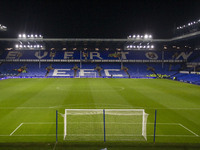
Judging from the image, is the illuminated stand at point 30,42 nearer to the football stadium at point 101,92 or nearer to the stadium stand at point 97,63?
the football stadium at point 101,92

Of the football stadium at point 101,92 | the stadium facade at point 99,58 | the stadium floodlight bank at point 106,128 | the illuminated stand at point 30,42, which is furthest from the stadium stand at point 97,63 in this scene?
the stadium floodlight bank at point 106,128

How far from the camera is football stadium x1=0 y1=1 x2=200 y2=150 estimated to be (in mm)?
9086

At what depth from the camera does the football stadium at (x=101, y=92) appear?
9086mm

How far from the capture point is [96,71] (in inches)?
2163

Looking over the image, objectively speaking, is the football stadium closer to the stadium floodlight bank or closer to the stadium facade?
the stadium floodlight bank

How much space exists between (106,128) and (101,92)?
537 inches

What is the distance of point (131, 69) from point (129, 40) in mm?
11326

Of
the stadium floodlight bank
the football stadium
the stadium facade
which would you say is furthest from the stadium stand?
the stadium floodlight bank

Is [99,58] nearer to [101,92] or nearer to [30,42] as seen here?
[30,42]

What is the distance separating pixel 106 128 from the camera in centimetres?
1027

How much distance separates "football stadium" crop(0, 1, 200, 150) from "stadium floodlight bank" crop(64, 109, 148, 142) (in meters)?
0.05

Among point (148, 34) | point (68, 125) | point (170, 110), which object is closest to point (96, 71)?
point (148, 34)

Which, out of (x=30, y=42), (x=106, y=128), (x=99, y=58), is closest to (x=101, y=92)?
(x=106, y=128)

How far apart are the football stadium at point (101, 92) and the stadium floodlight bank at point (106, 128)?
0.17 feet
